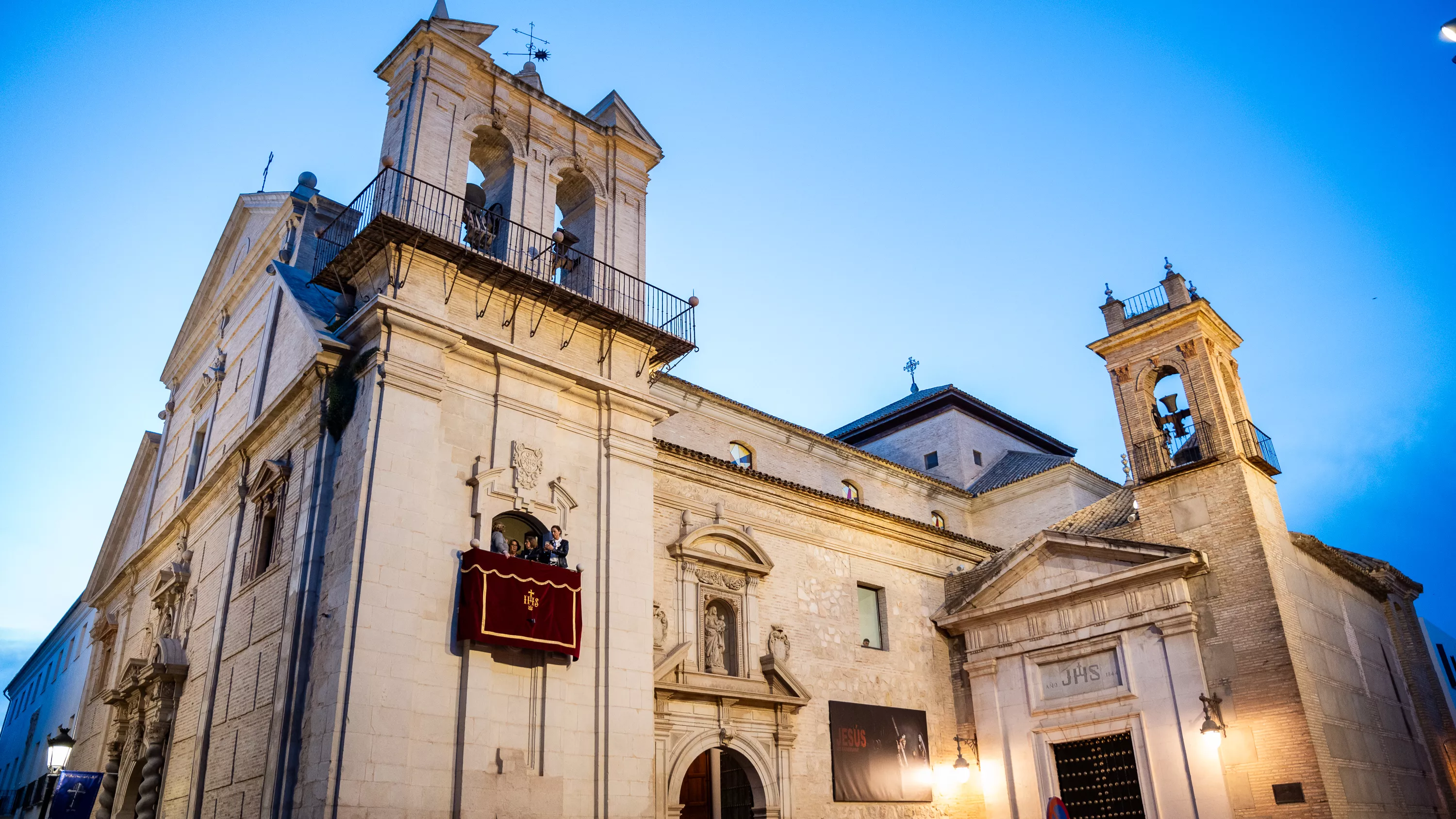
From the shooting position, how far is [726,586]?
17688 mm

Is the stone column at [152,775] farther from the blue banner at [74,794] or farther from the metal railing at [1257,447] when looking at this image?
the metal railing at [1257,447]

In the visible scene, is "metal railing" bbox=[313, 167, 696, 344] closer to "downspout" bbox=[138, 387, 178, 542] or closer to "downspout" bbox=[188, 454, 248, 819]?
"downspout" bbox=[188, 454, 248, 819]

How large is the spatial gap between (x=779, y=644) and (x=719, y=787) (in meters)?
2.71

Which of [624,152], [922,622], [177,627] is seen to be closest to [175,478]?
[177,627]

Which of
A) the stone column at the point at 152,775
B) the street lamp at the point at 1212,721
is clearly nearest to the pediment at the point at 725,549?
the street lamp at the point at 1212,721

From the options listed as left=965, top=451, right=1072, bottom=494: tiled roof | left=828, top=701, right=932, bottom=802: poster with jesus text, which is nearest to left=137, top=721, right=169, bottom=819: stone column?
left=828, top=701, right=932, bottom=802: poster with jesus text

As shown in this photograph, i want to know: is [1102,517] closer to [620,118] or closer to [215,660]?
[620,118]

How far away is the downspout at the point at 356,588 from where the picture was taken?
1091 cm

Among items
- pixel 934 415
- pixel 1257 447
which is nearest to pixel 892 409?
pixel 934 415

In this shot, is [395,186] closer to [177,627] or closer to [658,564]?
[658,564]

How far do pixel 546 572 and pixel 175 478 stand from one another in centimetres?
1271

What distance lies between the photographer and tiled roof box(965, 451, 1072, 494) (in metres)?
27.2

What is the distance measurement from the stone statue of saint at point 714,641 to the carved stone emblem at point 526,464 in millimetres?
4515

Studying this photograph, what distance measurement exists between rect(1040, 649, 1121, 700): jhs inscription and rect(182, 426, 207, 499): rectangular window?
17.6m
